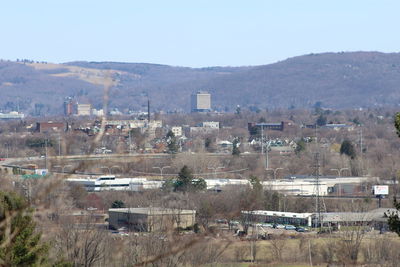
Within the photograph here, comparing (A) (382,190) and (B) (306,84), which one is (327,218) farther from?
(B) (306,84)

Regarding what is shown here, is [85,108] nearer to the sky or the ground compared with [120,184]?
nearer to the sky

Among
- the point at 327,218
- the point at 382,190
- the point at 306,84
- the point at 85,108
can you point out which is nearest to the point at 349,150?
the point at 382,190

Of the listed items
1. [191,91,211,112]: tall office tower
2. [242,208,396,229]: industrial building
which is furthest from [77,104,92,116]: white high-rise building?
[191,91,211,112]: tall office tower

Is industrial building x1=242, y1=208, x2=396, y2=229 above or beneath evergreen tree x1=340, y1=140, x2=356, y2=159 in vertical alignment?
beneath

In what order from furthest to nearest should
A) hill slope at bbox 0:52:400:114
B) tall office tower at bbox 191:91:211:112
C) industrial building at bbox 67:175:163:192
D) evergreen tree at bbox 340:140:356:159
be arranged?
hill slope at bbox 0:52:400:114
tall office tower at bbox 191:91:211:112
evergreen tree at bbox 340:140:356:159
industrial building at bbox 67:175:163:192

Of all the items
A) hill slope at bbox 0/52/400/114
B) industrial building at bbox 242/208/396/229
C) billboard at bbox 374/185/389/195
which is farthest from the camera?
hill slope at bbox 0/52/400/114

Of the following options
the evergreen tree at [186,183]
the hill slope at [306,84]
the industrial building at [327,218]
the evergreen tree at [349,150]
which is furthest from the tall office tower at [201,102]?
the industrial building at [327,218]

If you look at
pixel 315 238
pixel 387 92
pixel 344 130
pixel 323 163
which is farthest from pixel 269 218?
pixel 387 92

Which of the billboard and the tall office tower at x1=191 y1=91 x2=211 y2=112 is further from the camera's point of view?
the tall office tower at x1=191 y1=91 x2=211 y2=112

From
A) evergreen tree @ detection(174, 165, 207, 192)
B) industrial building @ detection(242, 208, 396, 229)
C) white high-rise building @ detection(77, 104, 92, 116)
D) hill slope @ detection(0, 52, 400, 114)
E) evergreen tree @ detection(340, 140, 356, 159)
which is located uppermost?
hill slope @ detection(0, 52, 400, 114)

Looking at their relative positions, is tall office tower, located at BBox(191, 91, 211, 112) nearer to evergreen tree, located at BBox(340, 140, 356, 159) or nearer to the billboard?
evergreen tree, located at BBox(340, 140, 356, 159)

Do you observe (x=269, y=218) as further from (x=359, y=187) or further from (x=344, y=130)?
(x=344, y=130)
